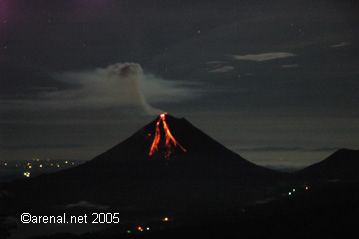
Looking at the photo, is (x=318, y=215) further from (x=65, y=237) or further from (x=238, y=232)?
(x=65, y=237)

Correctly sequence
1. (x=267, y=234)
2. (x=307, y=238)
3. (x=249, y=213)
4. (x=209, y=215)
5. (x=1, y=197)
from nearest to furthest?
1. (x=1, y=197)
2. (x=307, y=238)
3. (x=267, y=234)
4. (x=249, y=213)
5. (x=209, y=215)

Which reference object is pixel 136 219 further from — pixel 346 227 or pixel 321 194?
pixel 346 227

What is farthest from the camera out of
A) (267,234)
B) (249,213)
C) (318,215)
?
(249,213)

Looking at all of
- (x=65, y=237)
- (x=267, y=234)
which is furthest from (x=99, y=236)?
(x=267, y=234)

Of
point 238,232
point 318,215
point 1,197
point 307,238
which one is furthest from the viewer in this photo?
point 318,215

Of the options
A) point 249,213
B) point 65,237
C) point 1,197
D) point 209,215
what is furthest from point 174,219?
point 1,197

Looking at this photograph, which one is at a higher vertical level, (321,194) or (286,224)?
(321,194)

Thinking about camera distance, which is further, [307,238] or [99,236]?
[99,236]

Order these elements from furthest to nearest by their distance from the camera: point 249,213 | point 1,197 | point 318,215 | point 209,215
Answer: point 209,215
point 249,213
point 318,215
point 1,197

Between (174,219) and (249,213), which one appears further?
(174,219)

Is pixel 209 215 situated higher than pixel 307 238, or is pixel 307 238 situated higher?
pixel 209 215
